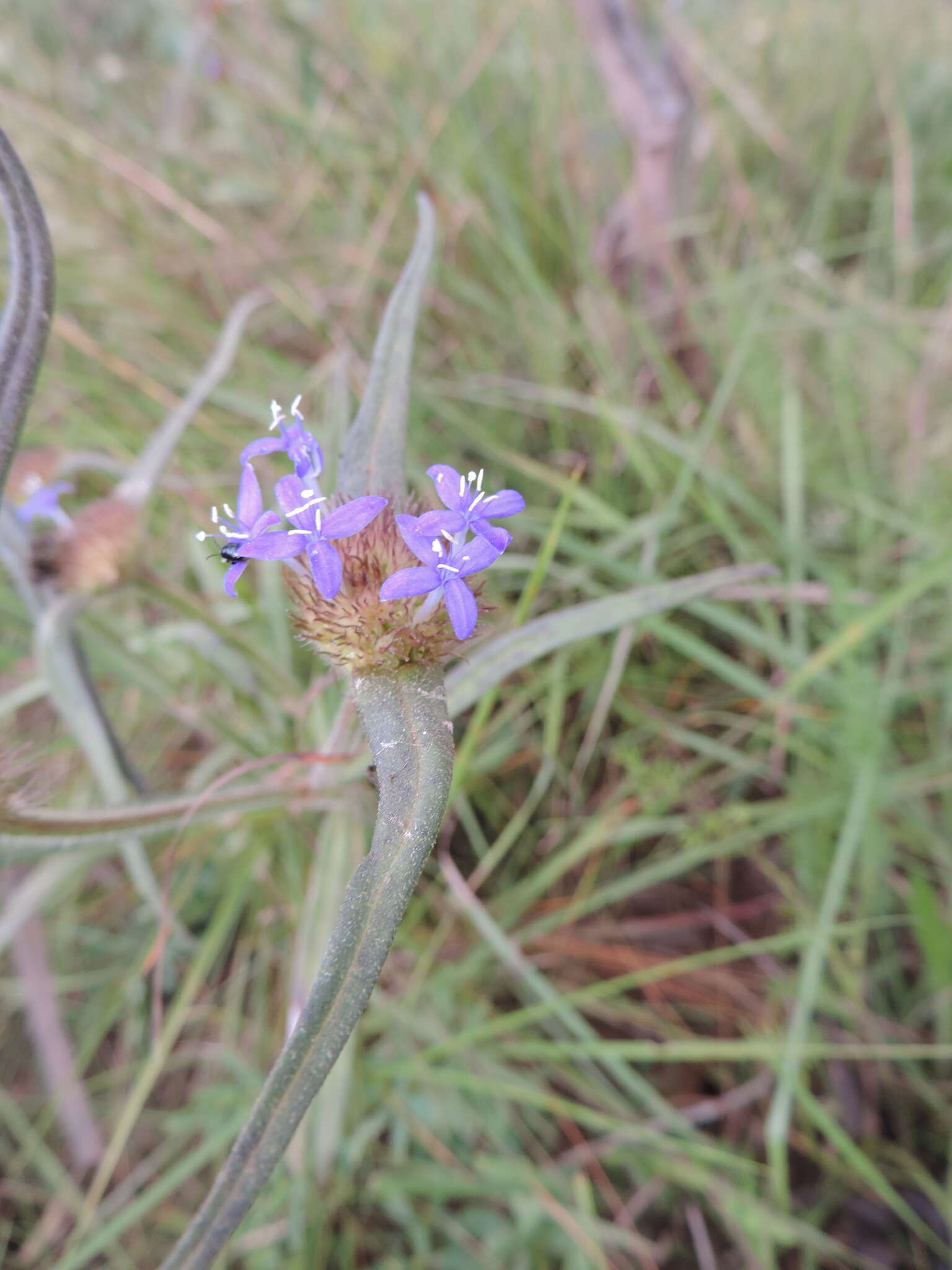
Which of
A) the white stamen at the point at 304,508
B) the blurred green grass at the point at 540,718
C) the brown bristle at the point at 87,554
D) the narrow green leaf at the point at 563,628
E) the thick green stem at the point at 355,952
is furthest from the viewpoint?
the blurred green grass at the point at 540,718

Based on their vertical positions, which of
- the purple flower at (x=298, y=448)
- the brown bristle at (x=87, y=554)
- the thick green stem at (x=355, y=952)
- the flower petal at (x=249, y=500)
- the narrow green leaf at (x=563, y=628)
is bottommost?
the thick green stem at (x=355, y=952)

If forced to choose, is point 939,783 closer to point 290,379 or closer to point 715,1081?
point 715,1081

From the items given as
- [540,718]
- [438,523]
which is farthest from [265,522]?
[540,718]

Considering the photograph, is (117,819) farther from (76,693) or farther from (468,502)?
(468,502)

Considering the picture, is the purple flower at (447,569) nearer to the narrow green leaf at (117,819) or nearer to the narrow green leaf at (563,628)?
→ the narrow green leaf at (563,628)

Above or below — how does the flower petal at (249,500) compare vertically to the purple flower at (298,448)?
below

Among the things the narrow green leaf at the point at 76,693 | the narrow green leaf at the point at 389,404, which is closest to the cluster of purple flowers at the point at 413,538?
the narrow green leaf at the point at 389,404

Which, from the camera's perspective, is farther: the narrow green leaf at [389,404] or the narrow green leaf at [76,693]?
the narrow green leaf at [76,693]
